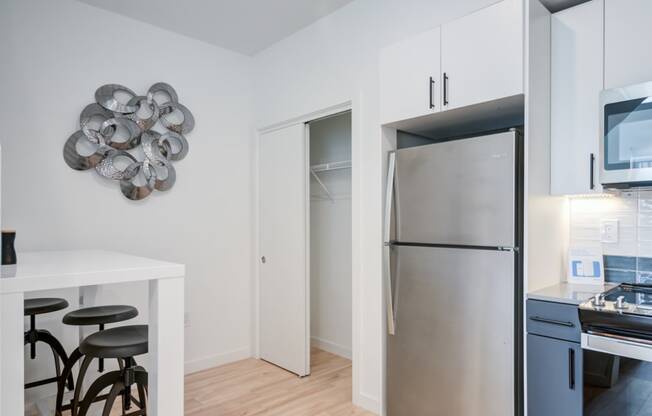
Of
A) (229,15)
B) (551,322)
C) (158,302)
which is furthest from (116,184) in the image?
(551,322)

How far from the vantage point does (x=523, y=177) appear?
72.6 inches

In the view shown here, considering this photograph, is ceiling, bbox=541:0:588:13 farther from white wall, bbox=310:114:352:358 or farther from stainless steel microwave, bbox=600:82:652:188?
white wall, bbox=310:114:352:358

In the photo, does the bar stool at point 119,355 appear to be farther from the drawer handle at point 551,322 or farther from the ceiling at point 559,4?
the ceiling at point 559,4

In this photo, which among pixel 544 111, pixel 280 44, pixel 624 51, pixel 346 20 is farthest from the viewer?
pixel 280 44

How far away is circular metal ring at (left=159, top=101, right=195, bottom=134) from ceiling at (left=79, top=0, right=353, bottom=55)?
2.09ft

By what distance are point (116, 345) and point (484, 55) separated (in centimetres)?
212

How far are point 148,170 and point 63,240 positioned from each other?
76cm

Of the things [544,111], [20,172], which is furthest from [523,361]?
[20,172]

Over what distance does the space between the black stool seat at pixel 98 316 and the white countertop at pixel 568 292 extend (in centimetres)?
213

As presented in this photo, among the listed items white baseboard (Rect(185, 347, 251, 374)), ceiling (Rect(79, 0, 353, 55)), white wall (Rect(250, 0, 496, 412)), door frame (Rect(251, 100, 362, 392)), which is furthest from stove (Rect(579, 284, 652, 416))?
white baseboard (Rect(185, 347, 251, 374))

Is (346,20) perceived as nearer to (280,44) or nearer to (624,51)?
(280,44)

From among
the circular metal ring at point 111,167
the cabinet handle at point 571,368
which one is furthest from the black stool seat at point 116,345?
the cabinet handle at point 571,368

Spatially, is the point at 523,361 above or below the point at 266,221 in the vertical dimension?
below

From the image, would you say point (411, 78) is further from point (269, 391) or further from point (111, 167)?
point (269, 391)
